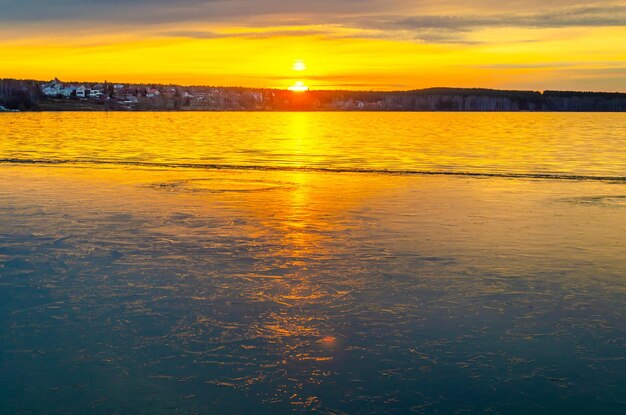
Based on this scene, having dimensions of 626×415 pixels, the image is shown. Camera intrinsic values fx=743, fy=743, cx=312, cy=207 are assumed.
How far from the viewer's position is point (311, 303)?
28.5 feet

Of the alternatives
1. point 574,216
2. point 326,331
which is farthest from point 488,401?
point 574,216

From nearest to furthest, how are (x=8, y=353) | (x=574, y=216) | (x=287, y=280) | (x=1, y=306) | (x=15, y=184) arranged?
(x=8, y=353), (x=1, y=306), (x=287, y=280), (x=574, y=216), (x=15, y=184)

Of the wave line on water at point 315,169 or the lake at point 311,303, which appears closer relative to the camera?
the lake at point 311,303

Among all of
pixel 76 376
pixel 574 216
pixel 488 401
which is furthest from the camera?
pixel 574 216

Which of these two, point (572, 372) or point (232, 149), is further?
point (232, 149)

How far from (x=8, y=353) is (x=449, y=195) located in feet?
43.6

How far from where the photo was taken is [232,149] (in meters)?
38.5

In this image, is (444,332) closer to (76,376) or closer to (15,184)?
(76,376)

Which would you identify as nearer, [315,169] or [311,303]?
[311,303]

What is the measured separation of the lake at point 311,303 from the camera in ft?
20.3

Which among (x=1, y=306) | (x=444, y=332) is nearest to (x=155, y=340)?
(x=1, y=306)

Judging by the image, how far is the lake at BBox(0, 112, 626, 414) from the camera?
6199mm

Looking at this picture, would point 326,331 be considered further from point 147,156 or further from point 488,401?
point 147,156

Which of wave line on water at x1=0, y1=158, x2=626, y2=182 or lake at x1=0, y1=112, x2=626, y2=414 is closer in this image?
lake at x1=0, y1=112, x2=626, y2=414
